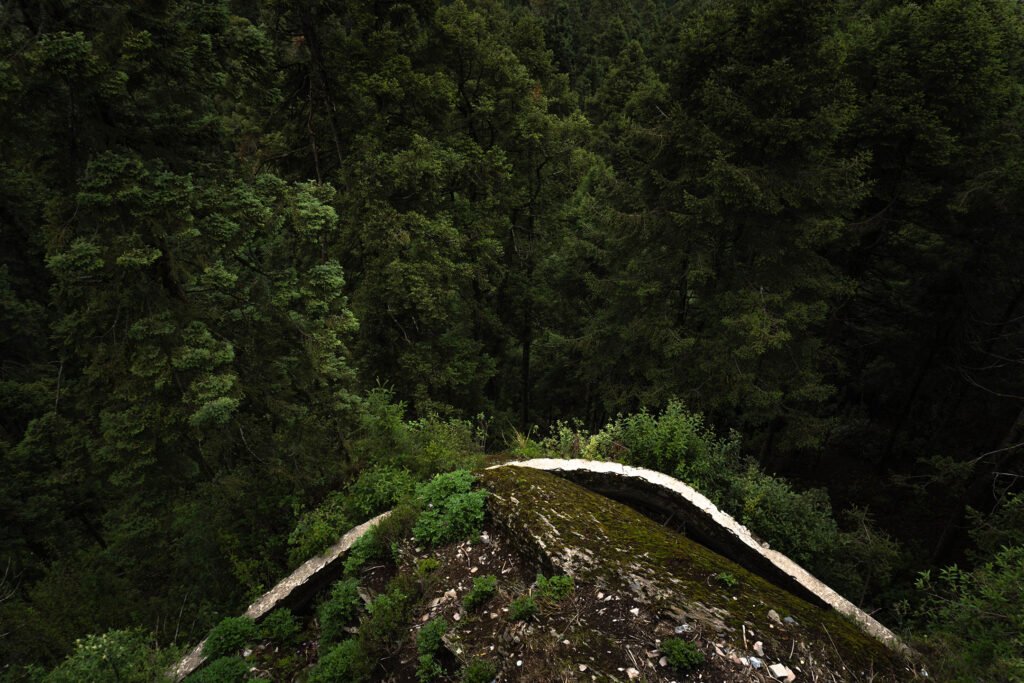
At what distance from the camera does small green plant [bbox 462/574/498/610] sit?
5.13 metres

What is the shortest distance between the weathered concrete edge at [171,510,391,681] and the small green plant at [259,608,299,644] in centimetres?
16

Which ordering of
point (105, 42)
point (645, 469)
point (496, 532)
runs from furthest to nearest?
point (645, 469), point (105, 42), point (496, 532)

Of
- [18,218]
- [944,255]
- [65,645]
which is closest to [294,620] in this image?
[65,645]

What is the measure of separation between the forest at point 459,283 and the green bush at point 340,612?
46.4 inches

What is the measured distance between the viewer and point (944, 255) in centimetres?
1211

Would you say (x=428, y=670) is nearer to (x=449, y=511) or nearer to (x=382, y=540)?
(x=449, y=511)

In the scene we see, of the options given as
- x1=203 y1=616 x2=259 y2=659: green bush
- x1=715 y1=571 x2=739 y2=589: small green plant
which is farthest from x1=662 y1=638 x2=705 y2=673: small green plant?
x1=203 y1=616 x2=259 y2=659: green bush

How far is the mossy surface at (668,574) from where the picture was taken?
434cm

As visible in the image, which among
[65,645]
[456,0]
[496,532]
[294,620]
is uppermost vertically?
[456,0]

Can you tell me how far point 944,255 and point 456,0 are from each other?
574 inches

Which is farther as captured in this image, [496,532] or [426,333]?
[426,333]

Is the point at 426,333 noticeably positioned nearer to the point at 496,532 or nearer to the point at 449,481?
the point at 449,481

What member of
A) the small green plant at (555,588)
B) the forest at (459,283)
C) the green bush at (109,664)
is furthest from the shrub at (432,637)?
the green bush at (109,664)

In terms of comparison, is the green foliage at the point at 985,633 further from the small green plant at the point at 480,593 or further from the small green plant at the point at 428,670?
the small green plant at the point at 428,670
